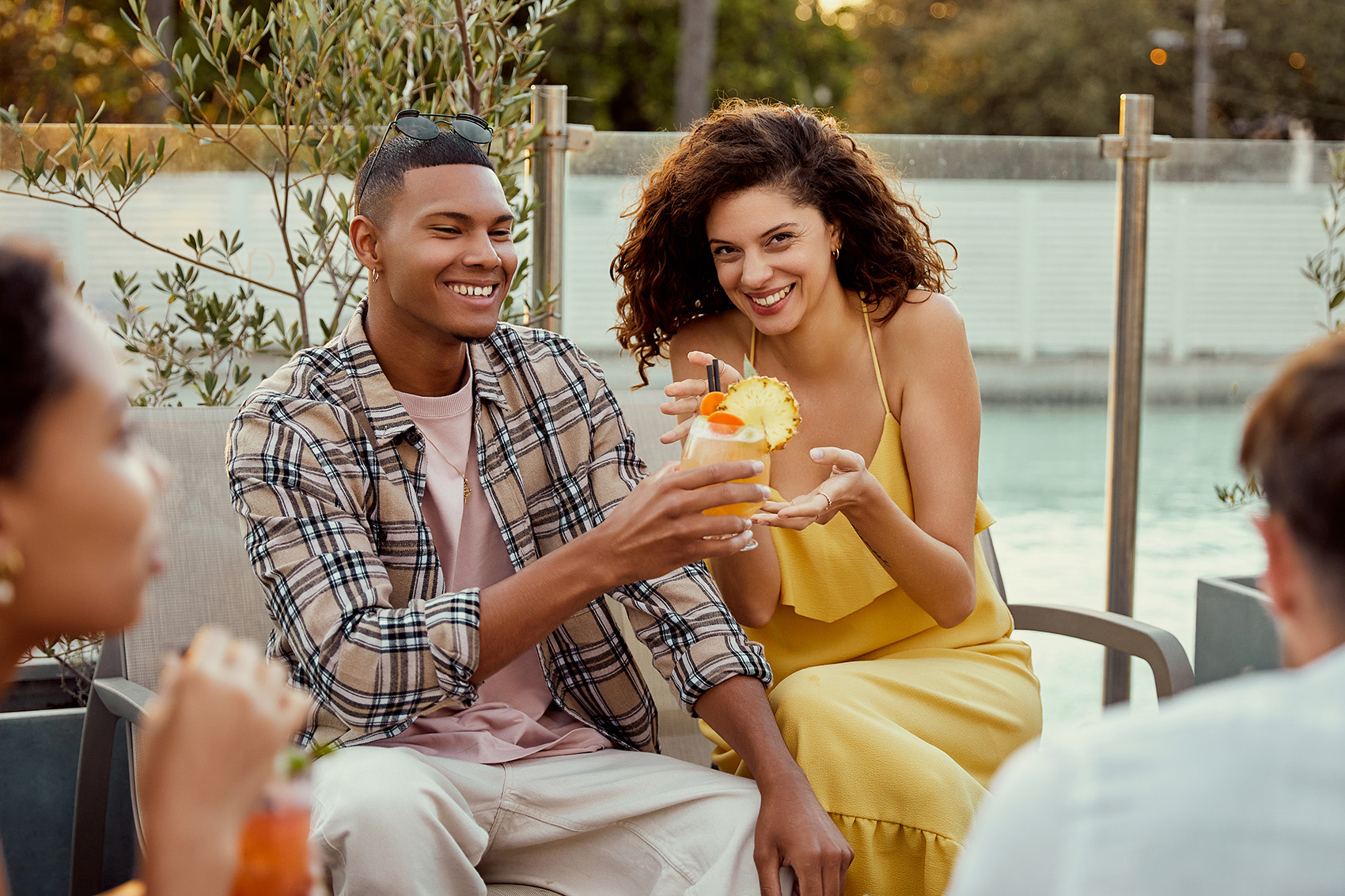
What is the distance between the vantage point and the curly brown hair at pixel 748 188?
3.16 metres

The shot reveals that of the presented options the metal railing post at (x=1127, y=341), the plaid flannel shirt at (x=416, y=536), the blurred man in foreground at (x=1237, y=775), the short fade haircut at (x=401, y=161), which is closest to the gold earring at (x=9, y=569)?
the blurred man in foreground at (x=1237, y=775)

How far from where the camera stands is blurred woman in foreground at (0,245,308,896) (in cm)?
115

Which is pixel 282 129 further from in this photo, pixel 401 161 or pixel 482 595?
pixel 482 595

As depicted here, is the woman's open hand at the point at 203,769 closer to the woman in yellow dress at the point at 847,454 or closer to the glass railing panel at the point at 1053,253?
the woman in yellow dress at the point at 847,454

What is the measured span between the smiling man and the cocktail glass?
0.06 meters

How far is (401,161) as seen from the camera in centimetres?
289

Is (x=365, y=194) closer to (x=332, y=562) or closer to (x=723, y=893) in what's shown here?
(x=332, y=562)

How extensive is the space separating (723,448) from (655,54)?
64.0 feet

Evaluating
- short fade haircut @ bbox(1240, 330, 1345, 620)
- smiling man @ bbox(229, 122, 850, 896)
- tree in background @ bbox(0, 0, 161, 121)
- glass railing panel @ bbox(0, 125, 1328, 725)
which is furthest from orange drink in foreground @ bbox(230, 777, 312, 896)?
tree in background @ bbox(0, 0, 161, 121)

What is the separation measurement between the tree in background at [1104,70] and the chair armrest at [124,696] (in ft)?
101

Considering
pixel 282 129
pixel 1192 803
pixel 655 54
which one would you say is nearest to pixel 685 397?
pixel 282 129

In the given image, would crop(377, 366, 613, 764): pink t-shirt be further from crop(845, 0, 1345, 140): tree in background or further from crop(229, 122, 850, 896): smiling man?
crop(845, 0, 1345, 140): tree in background

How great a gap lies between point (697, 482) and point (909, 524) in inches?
28.5

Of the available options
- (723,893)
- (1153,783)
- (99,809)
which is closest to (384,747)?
(723,893)
